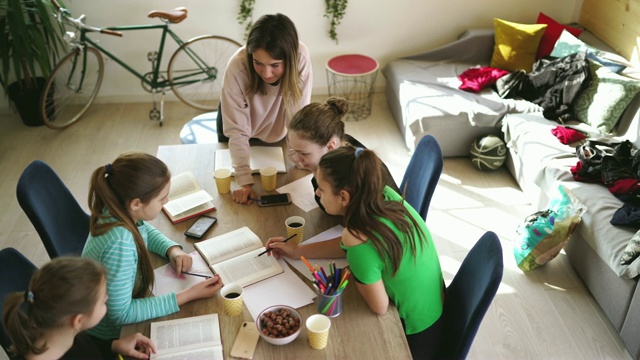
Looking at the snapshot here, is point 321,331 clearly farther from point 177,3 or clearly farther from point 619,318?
point 177,3

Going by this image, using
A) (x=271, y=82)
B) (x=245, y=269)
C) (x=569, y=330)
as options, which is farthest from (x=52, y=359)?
(x=569, y=330)

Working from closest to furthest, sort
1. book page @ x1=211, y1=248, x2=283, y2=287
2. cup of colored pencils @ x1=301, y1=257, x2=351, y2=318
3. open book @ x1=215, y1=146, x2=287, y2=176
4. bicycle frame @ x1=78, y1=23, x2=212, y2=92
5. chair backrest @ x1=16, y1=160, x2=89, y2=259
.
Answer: cup of colored pencils @ x1=301, y1=257, x2=351, y2=318, book page @ x1=211, y1=248, x2=283, y2=287, chair backrest @ x1=16, y1=160, x2=89, y2=259, open book @ x1=215, y1=146, x2=287, y2=176, bicycle frame @ x1=78, y1=23, x2=212, y2=92

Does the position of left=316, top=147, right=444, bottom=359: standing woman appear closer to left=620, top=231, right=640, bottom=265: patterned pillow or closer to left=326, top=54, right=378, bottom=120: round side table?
left=620, top=231, right=640, bottom=265: patterned pillow

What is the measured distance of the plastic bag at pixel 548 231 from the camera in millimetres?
2779

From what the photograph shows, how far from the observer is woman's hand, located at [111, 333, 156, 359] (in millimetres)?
1501

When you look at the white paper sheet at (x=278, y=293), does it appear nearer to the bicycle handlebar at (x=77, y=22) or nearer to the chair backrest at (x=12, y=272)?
the chair backrest at (x=12, y=272)

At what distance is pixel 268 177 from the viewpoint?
2223 millimetres

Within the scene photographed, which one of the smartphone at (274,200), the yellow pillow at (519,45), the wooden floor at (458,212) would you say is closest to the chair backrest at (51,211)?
the smartphone at (274,200)

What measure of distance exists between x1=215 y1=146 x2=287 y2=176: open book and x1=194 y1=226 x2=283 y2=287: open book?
442 millimetres

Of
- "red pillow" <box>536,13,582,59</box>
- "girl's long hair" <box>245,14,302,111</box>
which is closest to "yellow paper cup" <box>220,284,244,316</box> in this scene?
"girl's long hair" <box>245,14,302,111</box>

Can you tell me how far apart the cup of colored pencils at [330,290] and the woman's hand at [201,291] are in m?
0.31

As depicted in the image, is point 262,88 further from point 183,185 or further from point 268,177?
point 183,185

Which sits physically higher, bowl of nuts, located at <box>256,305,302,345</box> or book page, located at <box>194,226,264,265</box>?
bowl of nuts, located at <box>256,305,302,345</box>

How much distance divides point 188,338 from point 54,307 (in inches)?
14.9
